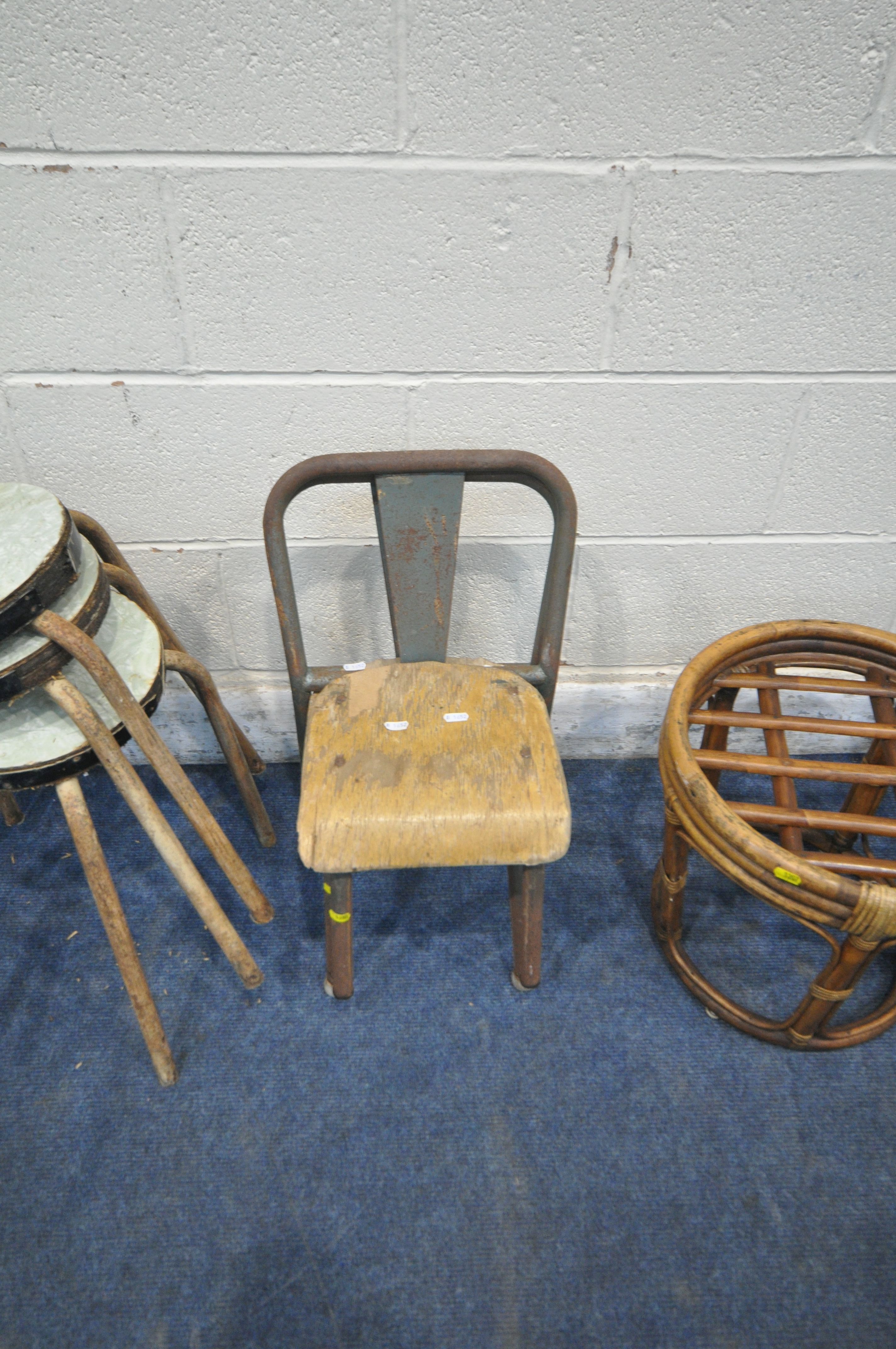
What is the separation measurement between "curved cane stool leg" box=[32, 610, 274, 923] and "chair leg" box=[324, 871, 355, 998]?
10 cm

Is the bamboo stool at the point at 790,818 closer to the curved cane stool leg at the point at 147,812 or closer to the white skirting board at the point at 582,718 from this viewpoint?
the white skirting board at the point at 582,718

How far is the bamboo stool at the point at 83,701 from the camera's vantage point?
806 millimetres

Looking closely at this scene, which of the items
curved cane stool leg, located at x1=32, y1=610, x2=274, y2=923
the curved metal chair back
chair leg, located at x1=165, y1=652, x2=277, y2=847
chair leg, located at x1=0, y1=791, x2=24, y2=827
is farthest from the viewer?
chair leg, located at x1=0, y1=791, x2=24, y2=827

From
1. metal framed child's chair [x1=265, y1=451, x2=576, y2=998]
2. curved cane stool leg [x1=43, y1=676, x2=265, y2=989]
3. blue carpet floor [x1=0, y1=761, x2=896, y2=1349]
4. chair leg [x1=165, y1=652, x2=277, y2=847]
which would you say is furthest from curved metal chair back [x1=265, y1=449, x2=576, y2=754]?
blue carpet floor [x1=0, y1=761, x2=896, y2=1349]

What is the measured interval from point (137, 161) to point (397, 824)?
2.89ft

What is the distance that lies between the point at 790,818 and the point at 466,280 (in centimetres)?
82

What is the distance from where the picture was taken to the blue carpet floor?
0.88 metres

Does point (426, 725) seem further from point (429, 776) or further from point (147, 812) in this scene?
point (147, 812)

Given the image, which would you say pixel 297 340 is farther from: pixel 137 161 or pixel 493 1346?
pixel 493 1346

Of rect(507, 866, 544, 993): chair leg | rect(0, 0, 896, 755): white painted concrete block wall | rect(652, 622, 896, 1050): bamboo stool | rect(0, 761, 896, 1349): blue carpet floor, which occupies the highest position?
rect(0, 0, 896, 755): white painted concrete block wall

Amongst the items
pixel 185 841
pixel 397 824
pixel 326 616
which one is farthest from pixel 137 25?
pixel 185 841

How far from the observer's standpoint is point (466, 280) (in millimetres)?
1013

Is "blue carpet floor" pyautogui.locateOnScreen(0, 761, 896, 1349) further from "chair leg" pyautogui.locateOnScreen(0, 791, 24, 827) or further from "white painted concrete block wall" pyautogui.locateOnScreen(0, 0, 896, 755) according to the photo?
"white painted concrete block wall" pyautogui.locateOnScreen(0, 0, 896, 755)

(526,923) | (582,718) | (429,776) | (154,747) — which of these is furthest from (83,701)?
(582,718)
